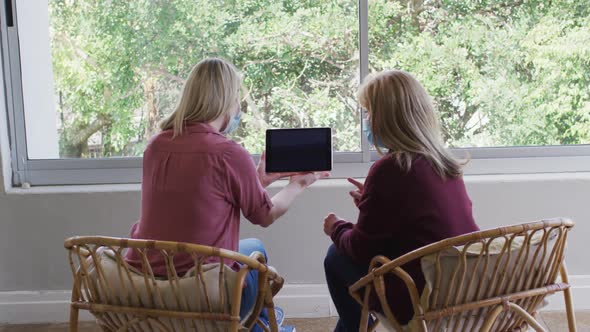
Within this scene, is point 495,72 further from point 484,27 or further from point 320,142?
point 320,142

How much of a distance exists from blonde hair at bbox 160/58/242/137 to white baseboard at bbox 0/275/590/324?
1.14 meters

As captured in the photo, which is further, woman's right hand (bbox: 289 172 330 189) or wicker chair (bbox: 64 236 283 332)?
woman's right hand (bbox: 289 172 330 189)

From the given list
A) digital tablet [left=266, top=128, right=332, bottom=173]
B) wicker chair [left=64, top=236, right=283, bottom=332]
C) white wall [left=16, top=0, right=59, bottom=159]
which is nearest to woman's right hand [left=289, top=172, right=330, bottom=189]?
digital tablet [left=266, top=128, right=332, bottom=173]

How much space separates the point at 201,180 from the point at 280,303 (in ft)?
4.07

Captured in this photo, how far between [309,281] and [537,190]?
3.39ft

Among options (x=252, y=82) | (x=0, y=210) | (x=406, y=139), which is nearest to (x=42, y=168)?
(x=0, y=210)

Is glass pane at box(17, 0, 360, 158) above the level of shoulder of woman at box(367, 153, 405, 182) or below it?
above

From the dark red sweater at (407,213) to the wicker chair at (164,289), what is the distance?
33cm

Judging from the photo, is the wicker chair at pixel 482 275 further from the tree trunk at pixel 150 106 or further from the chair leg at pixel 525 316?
the tree trunk at pixel 150 106

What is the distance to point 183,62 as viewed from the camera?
3.07 meters

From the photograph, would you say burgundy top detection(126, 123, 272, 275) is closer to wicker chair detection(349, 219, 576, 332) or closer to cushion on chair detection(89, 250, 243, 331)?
cushion on chair detection(89, 250, 243, 331)

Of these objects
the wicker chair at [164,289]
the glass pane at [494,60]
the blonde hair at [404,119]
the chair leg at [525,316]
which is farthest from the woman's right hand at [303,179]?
the glass pane at [494,60]

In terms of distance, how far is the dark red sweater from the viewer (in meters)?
1.91

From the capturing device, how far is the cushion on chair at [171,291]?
176cm
